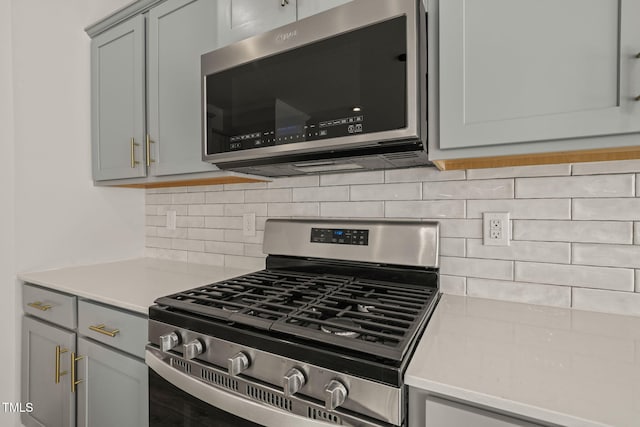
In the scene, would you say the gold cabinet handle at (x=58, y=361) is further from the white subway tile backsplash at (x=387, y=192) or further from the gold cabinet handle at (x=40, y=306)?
the white subway tile backsplash at (x=387, y=192)

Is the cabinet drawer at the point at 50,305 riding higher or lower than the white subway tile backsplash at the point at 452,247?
lower

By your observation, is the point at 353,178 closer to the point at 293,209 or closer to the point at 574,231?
the point at 293,209

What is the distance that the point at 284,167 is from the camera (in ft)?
4.42

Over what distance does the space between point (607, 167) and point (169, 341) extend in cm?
142

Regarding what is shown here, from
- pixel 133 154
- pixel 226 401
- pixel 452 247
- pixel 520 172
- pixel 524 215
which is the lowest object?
pixel 226 401

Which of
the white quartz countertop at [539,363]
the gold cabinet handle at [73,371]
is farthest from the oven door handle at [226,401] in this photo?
the gold cabinet handle at [73,371]

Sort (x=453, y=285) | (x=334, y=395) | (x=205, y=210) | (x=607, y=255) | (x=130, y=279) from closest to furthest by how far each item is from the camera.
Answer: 1. (x=334, y=395)
2. (x=607, y=255)
3. (x=453, y=285)
4. (x=130, y=279)
5. (x=205, y=210)

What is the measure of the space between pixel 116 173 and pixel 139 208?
0.45 m

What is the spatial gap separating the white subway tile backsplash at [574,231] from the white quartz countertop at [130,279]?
1259 millimetres

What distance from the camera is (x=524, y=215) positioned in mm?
1112

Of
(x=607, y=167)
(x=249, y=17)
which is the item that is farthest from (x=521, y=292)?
(x=249, y=17)

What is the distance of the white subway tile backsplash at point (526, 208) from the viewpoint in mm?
1056

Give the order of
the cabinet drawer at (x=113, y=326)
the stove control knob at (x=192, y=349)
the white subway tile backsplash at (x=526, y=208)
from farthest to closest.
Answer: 1. the cabinet drawer at (x=113, y=326)
2. the white subway tile backsplash at (x=526, y=208)
3. the stove control knob at (x=192, y=349)

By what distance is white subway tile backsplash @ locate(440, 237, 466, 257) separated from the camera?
3.97 ft
